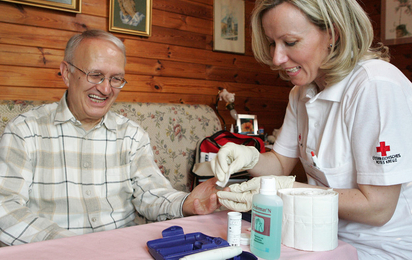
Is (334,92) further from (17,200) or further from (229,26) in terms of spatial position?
(229,26)

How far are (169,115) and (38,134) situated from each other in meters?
1.23

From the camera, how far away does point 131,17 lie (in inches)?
104

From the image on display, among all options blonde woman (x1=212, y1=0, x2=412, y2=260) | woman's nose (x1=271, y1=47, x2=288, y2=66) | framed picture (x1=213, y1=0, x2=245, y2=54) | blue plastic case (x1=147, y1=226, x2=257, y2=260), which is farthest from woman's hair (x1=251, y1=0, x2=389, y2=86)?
framed picture (x1=213, y1=0, x2=245, y2=54)

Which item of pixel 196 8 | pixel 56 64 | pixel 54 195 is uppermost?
pixel 196 8

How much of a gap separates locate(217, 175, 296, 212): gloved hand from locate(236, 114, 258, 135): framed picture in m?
2.05

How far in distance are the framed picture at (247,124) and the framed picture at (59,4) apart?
1.63 meters

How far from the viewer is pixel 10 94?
7.26 ft

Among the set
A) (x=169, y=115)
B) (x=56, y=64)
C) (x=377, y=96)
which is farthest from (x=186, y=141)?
(x=377, y=96)

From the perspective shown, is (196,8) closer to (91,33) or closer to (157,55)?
(157,55)

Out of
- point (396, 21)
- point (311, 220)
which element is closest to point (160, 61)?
point (311, 220)

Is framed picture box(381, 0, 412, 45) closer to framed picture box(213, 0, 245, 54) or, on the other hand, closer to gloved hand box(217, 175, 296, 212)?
framed picture box(213, 0, 245, 54)

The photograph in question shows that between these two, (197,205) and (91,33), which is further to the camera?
(91,33)

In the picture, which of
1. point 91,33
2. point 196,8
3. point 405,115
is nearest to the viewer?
point 405,115

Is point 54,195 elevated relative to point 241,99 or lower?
lower
